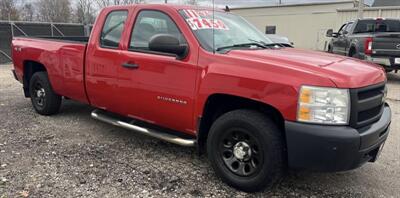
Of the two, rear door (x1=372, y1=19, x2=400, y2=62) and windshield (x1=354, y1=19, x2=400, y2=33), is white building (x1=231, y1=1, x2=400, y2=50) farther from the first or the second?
rear door (x1=372, y1=19, x2=400, y2=62)

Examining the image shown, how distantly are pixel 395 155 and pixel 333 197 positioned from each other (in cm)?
164

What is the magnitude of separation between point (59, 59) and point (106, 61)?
4.00 ft

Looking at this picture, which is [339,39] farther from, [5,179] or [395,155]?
[5,179]

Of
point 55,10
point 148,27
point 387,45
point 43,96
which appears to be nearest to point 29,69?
point 43,96

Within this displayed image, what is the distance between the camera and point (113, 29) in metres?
5.02

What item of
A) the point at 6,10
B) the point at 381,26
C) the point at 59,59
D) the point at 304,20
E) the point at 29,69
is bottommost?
the point at 29,69

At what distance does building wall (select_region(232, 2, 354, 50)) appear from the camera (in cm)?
2522

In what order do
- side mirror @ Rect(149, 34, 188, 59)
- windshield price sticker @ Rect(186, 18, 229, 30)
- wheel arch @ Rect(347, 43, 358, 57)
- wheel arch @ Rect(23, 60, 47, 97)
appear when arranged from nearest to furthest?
side mirror @ Rect(149, 34, 188, 59) < windshield price sticker @ Rect(186, 18, 229, 30) < wheel arch @ Rect(23, 60, 47, 97) < wheel arch @ Rect(347, 43, 358, 57)

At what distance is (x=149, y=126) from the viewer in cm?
502

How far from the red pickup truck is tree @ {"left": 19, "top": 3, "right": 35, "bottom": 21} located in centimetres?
4121

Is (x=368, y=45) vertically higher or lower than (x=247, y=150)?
higher

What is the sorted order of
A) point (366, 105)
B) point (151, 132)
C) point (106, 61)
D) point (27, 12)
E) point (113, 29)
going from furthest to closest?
point (27, 12) < point (113, 29) < point (106, 61) < point (151, 132) < point (366, 105)

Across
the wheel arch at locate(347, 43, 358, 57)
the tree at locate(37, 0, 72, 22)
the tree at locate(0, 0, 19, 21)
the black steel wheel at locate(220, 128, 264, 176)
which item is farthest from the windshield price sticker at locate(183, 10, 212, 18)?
the tree at locate(0, 0, 19, 21)

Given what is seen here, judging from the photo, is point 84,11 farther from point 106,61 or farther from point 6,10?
point 106,61
